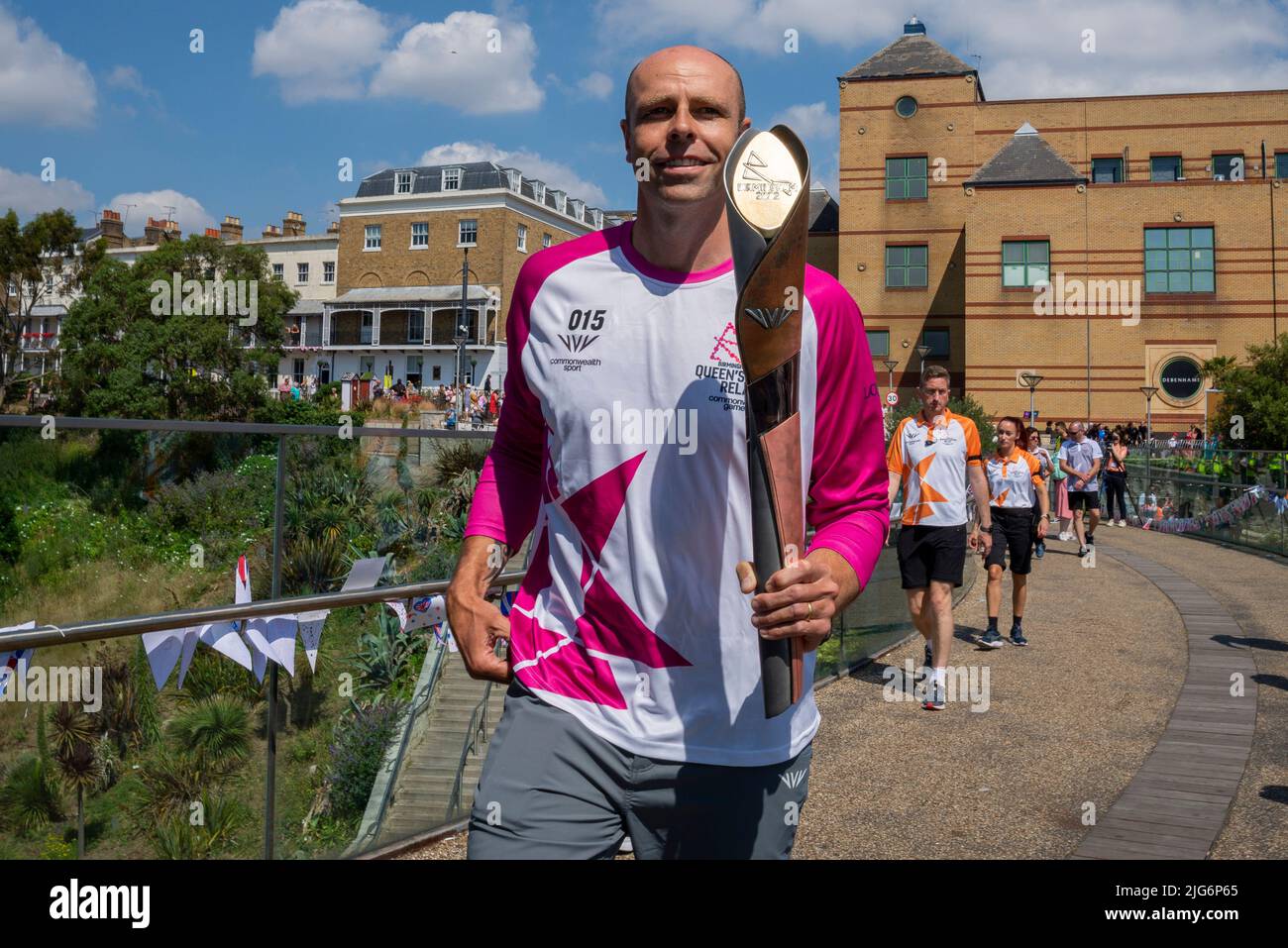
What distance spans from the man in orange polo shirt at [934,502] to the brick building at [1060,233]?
36.8 meters

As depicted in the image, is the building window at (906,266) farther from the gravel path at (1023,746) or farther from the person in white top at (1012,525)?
the person in white top at (1012,525)

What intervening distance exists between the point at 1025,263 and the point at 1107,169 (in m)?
9.27

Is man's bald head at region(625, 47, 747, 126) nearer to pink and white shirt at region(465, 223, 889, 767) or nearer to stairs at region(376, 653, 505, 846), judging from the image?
pink and white shirt at region(465, 223, 889, 767)

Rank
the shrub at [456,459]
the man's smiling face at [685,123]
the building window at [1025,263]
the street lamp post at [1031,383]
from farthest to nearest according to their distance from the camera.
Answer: the building window at [1025,263]
the street lamp post at [1031,383]
the shrub at [456,459]
the man's smiling face at [685,123]

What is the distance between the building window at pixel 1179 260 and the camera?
140 feet

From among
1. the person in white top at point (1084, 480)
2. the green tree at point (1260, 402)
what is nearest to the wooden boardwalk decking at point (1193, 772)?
the person in white top at point (1084, 480)

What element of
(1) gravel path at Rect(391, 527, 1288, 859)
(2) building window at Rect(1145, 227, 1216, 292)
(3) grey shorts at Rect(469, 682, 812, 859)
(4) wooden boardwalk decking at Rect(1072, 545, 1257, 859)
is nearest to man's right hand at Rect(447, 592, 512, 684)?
(3) grey shorts at Rect(469, 682, 812, 859)

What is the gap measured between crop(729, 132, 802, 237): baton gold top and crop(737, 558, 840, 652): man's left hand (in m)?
0.58

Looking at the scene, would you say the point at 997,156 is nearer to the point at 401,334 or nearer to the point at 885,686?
the point at 885,686

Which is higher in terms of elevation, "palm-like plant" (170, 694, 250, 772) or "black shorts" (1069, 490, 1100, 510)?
"black shorts" (1069, 490, 1100, 510)

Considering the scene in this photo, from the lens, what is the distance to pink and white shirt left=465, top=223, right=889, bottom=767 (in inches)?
87.5
